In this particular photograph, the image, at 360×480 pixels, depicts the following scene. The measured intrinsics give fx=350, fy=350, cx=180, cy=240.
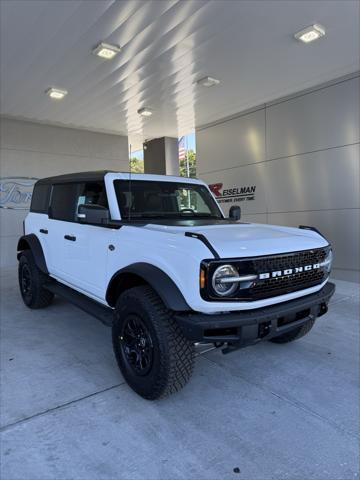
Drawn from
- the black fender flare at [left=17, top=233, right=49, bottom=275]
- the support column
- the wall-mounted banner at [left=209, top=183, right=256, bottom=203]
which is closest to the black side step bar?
the black fender flare at [left=17, top=233, right=49, bottom=275]

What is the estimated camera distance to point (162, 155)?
35.2ft

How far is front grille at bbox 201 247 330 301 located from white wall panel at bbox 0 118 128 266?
760 centimetres

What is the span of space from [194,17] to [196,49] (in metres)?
0.86

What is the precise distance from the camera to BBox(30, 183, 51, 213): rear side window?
439cm

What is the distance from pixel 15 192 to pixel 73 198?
554cm

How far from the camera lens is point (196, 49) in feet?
16.1

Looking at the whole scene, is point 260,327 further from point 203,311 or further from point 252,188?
point 252,188

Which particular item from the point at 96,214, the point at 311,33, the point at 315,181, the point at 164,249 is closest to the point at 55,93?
the point at 311,33

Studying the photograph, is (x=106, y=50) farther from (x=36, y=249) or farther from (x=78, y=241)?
(x=78, y=241)

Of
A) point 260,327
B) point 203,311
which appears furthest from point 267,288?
point 203,311

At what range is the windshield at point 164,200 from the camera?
321 centimetres

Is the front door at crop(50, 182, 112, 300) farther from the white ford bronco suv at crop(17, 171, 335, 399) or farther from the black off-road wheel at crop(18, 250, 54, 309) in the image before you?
the black off-road wheel at crop(18, 250, 54, 309)

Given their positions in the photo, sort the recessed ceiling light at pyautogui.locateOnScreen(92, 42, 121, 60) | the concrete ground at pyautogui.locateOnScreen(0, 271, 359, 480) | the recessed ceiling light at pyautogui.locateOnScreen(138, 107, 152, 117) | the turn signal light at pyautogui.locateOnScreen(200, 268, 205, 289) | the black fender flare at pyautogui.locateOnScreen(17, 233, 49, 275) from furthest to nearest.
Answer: the recessed ceiling light at pyautogui.locateOnScreen(138, 107, 152, 117) < the recessed ceiling light at pyautogui.locateOnScreen(92, 42, 121, 60) < the black fender flare at pyautogui.locateOnScreen(17, 233, 49, 275) < the turn signal light at pyautogui.locateOnScreen(200, 268, 205, 289) < the concrete ground at pyautogui.locateOnScreen(0, 271, 359, 480)

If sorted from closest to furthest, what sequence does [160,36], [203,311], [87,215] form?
[203,311]
[87,215]
[160,36]
